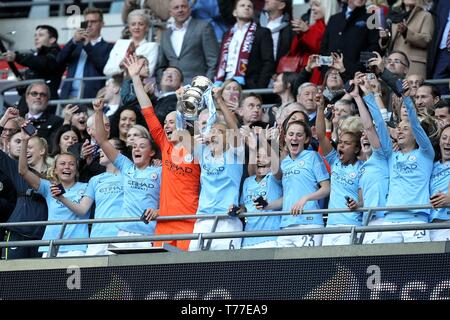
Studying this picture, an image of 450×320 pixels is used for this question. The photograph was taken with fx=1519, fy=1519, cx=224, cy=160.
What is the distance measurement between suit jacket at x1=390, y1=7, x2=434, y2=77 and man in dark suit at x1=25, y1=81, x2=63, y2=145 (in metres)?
4.40

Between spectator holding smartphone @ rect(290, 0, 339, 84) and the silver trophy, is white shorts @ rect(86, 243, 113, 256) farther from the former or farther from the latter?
spectator holding smartphone @ rect(290, 0, 339, 84)

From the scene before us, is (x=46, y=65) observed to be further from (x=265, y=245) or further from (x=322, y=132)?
(x=265, y=245)

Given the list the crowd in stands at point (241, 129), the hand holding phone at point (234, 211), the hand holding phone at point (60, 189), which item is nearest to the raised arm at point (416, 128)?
the crowd in stands at point (241, 129)

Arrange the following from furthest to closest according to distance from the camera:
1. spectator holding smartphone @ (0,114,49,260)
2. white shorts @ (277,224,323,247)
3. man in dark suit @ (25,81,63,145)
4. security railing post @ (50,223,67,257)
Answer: man in dark suit @ (25,81,63,145)
spectator holding smartphone @ (0,114,49,260)
security railing post @ (50,223,67,257)
white shorts @ (277,224,323,247)

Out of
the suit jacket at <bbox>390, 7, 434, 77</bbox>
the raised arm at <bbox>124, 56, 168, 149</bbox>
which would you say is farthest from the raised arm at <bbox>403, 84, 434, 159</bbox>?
the suit jacket at <bbox>390, 7, 434, 77</bbox>

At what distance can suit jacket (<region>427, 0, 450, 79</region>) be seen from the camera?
18062mm

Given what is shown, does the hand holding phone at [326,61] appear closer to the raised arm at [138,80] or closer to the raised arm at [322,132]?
the raised arm at [322,132]

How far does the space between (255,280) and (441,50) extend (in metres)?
5.25

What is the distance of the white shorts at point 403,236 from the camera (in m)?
14.2

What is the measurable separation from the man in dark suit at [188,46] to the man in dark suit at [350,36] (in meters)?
1.61

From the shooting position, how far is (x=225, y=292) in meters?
14.1

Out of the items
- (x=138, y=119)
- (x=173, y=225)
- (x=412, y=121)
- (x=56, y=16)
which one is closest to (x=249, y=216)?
(x=173, y=225)

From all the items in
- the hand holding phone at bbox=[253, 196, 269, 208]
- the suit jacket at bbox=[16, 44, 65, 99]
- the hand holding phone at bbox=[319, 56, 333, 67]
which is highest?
the suit jacket at bbox=[16, 44, 65, 99]
